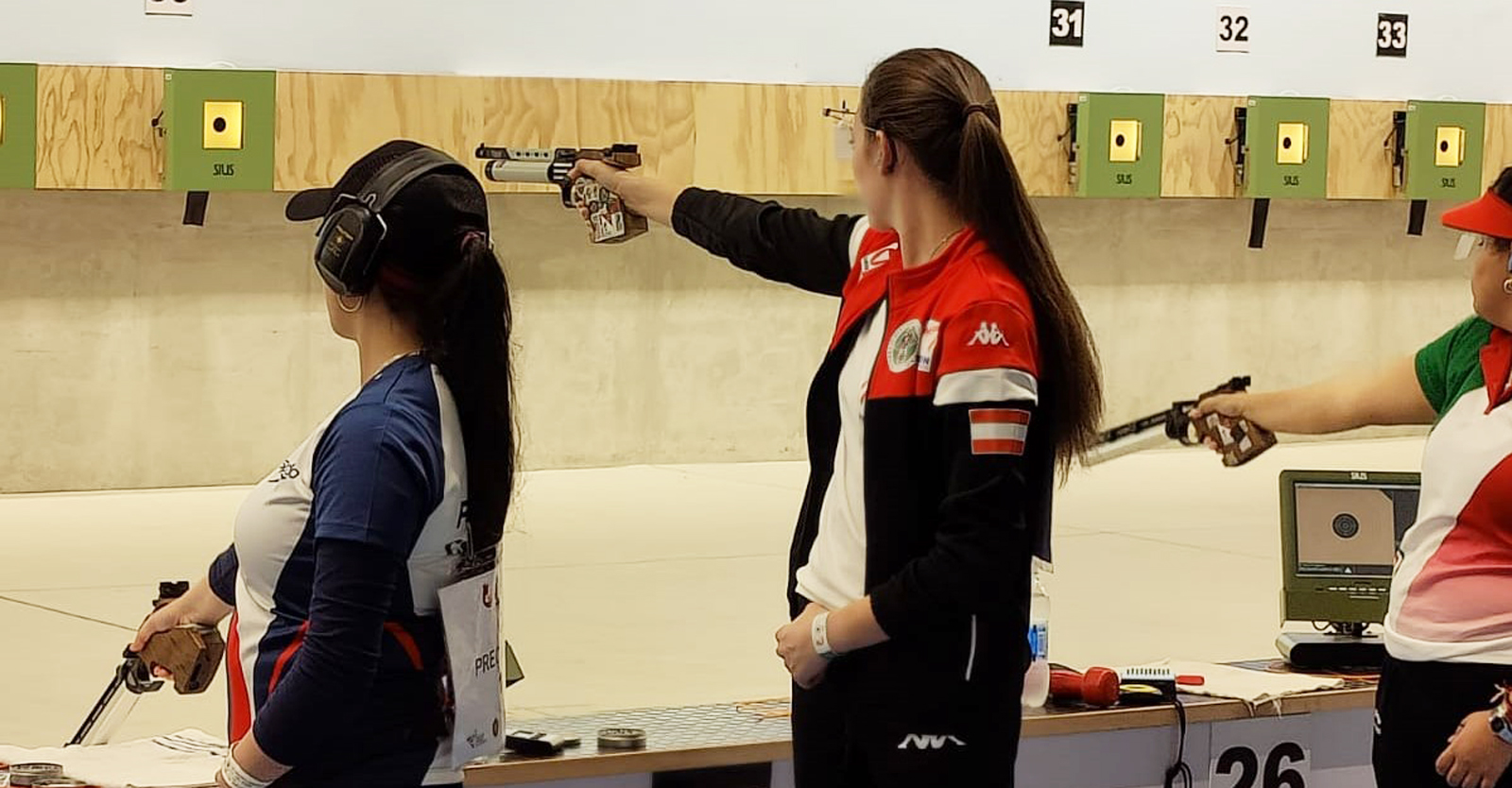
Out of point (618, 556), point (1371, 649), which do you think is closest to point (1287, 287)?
point (618, 556)

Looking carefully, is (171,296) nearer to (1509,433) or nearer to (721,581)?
(721,581)

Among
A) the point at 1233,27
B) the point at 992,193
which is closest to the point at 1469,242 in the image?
the point at 992,193

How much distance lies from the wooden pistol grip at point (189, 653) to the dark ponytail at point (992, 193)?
95 cm

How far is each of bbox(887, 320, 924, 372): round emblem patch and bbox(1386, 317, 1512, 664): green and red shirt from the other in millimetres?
777

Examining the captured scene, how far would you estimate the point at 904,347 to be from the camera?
233 cm

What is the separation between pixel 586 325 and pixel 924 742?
18.7 ft

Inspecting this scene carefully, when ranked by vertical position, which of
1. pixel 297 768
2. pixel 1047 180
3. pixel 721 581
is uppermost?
pixel 1047 180

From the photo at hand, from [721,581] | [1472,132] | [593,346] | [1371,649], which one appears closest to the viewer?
[1371,649]

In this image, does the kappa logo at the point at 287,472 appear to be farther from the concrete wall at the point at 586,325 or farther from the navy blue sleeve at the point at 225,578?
the concrete wall at the point at 586,325

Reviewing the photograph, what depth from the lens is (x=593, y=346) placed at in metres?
7.95

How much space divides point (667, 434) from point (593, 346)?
0.47m

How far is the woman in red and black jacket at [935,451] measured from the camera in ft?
7.47

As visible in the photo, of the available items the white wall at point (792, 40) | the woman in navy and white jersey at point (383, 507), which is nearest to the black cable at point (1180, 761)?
the woman in navy and white jersey at point (383, 507)

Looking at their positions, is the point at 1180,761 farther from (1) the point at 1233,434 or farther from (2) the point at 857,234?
(2) the point at 857,234
